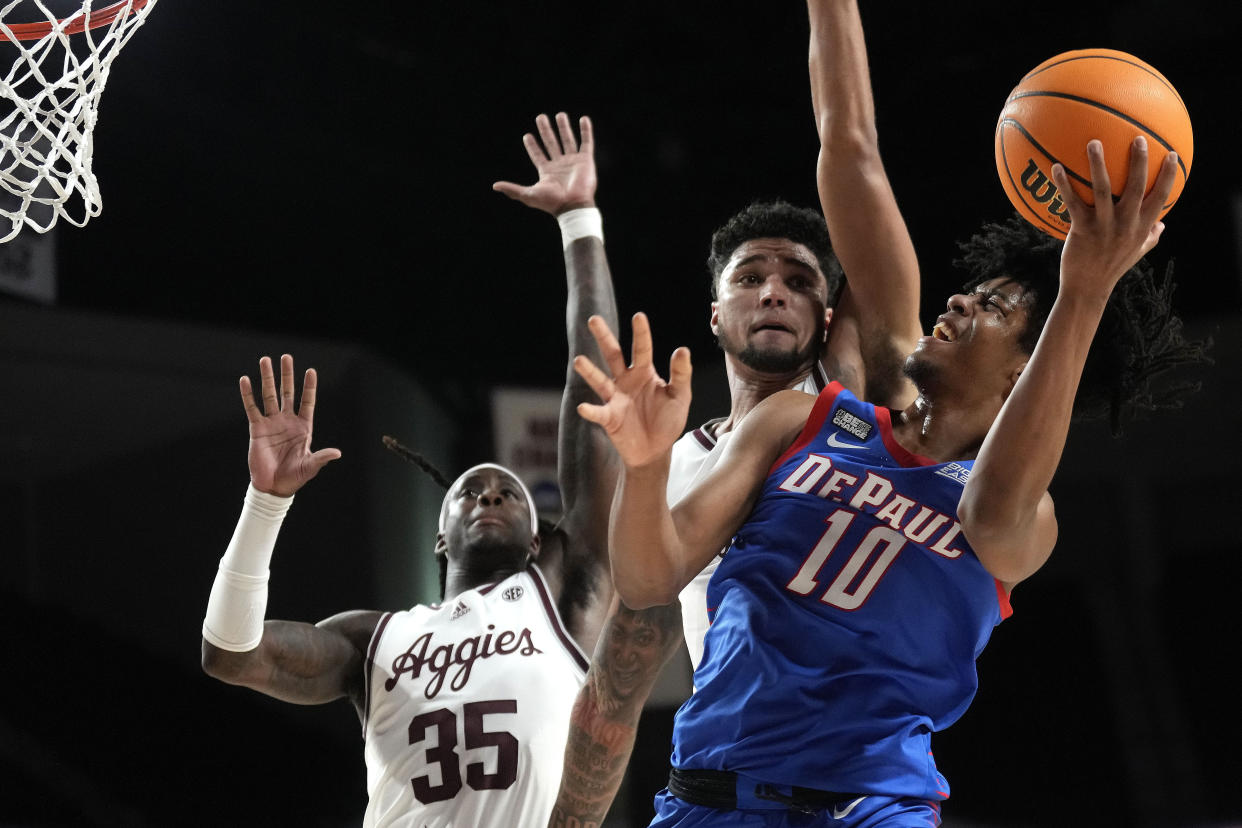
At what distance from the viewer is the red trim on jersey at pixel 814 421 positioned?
217cm

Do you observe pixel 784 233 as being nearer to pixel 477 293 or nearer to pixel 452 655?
pixel 452 655

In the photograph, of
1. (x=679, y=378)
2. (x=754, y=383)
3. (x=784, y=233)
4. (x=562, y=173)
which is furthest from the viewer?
(x=562, y=173)

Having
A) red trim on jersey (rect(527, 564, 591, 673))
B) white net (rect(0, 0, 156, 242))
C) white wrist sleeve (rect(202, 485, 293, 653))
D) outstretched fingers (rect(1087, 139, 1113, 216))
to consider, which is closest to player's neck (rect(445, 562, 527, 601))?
red trim on jersey (rect(527, 564, 591, 673))

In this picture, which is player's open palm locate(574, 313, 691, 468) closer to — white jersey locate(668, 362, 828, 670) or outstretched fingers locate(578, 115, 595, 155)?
white jersey locate(668, 362, 828, 670)

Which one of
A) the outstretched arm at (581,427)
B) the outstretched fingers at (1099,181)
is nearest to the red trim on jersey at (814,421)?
the outstretched fingers at (1099,181)

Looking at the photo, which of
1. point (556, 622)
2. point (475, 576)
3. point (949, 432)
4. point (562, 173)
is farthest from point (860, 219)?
point (475, 576)

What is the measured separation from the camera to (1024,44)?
7.31 metres

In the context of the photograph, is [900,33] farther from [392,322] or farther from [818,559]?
[818,559]

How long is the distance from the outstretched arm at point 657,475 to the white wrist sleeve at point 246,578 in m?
1.42

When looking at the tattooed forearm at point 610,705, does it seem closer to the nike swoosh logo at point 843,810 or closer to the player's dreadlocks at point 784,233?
the nike swoosh logo at point 843,810

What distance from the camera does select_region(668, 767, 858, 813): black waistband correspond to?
76.3 inches

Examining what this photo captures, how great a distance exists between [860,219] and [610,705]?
113 centimetres

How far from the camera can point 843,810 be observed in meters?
1.93

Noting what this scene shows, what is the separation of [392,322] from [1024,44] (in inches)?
149
